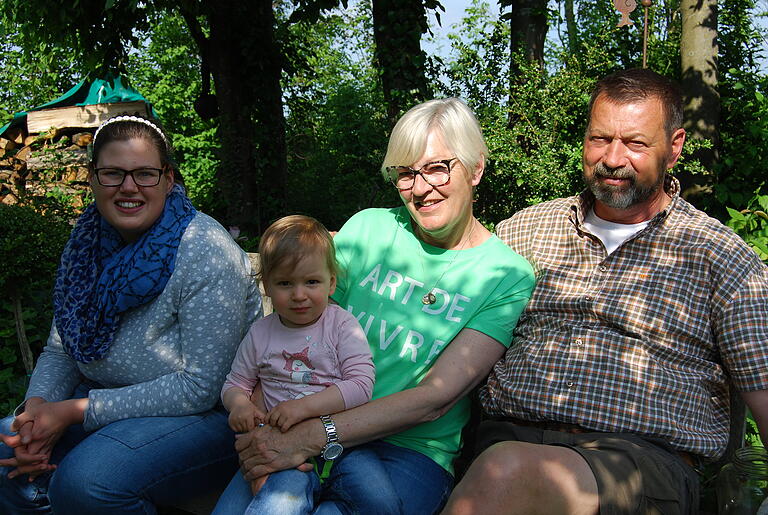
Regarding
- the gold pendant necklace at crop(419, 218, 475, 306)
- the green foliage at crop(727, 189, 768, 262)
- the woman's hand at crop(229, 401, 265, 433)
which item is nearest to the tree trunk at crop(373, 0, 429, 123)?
the green foliage at crop(727, 189, 768, 262)

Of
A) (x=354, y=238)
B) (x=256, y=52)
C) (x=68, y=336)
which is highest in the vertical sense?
(x=256, y=52)

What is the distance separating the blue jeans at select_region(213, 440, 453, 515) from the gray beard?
123cm

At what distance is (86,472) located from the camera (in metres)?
2.20

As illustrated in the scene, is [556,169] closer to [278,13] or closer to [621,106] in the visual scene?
[621,106]

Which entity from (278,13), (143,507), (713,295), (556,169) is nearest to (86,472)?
(143,507)

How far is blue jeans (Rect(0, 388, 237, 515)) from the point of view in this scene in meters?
2.20

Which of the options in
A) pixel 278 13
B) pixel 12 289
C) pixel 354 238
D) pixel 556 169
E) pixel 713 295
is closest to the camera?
pixel 713 295

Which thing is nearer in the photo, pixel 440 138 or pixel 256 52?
pixel 440 138

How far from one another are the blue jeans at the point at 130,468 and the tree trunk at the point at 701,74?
16.2 feet

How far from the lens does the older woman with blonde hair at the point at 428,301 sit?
7.62 feet

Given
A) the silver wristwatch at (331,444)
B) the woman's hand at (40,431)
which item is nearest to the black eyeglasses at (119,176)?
the woman's hand at (40,431)

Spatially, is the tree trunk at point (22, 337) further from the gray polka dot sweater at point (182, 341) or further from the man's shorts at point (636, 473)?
the man's shorts at point (636, 473)

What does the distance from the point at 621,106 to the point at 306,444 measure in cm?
172

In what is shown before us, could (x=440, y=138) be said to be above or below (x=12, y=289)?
above
